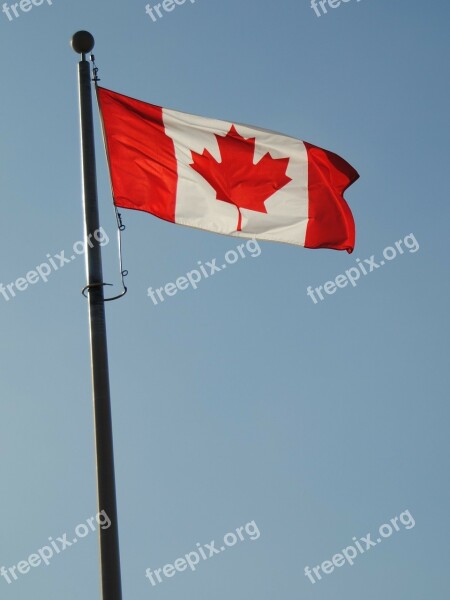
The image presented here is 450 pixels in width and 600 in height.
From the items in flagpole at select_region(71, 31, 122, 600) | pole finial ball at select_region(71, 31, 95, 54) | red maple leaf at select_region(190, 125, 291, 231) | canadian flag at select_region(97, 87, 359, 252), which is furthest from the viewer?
red maple leaf at select_region(190, 125, 291, 231)

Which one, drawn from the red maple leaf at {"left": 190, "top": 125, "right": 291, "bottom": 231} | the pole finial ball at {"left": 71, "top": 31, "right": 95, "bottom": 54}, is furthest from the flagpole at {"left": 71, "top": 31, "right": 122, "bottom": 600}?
the red maple leaf at {"left": 190, "top": 125, "right": 291, "bottom": 231}

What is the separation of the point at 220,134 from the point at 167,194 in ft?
5.00

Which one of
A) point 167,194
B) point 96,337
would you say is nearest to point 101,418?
point 96,337

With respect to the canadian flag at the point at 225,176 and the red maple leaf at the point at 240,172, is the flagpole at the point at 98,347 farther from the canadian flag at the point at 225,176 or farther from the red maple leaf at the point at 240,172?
the red maple leaf at the point at 240,172

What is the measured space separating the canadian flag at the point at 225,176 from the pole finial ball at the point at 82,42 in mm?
1275

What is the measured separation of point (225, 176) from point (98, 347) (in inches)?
205

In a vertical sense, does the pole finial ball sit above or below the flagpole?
above

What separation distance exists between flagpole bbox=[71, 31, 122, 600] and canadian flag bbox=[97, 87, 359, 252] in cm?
151

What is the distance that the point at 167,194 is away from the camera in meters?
13.4

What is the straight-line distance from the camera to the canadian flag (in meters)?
13.1

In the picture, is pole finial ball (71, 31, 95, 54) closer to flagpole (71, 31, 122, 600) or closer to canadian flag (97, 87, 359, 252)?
flagpole (71, 31, 122, 600)

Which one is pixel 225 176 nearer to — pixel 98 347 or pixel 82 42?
pixel 82 42

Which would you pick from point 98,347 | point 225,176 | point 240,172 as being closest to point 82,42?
point 225,176

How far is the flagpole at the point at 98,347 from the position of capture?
29.4ft
